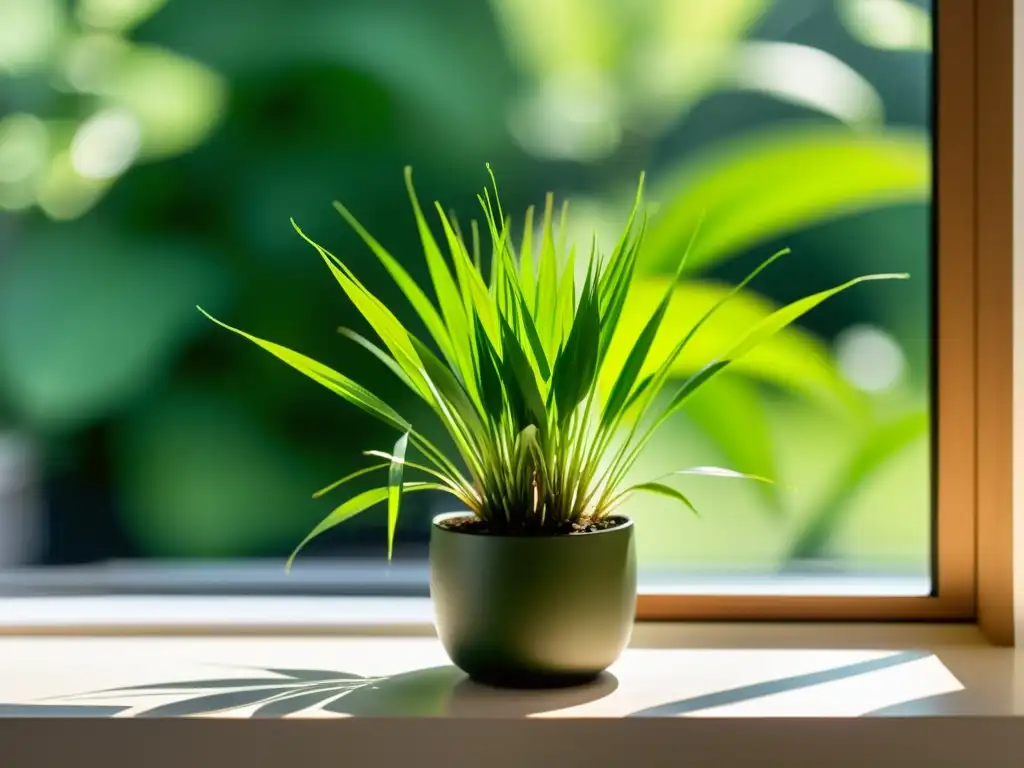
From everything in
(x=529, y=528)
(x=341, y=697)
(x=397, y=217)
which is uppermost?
(x=397, y=217)

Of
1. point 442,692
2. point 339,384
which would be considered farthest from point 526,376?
point 442,692

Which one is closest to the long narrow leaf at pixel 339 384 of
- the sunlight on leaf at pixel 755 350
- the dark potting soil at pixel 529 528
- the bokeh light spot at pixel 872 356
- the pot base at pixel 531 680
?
the dark potting soil at pixel 529 528

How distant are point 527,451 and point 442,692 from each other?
23cm

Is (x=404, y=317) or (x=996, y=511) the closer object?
(x=996, y=511)

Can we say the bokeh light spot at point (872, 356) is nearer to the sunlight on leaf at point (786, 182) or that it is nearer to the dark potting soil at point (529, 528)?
the sunlight on leaf at point (786, 182)

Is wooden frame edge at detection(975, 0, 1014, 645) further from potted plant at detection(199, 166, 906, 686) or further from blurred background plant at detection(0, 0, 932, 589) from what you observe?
potted plant at detection(199, 166, 906, 686)

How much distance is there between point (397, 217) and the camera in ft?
3.99

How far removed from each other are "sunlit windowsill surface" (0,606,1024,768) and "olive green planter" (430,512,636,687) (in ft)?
0.10

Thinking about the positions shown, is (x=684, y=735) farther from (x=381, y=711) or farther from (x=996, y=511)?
(x=996, y=511)

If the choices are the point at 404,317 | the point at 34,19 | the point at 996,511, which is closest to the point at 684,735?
the point at 996,511

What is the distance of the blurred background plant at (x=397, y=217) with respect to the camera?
118cm

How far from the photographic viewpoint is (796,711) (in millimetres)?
888

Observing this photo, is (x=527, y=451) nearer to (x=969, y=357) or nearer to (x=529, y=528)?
(x=529, y=528)

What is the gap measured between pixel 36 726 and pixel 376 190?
0.65 metres
